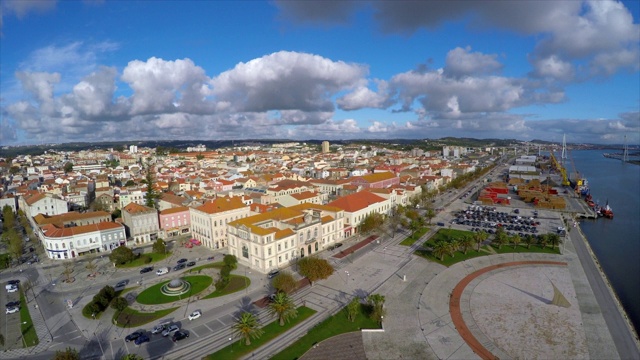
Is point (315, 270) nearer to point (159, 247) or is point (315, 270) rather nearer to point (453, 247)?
point (453, 247)

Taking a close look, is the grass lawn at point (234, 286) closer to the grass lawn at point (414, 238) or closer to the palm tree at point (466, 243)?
the grass lawn at point (414, 238)

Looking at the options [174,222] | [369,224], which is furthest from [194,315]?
[369,224]

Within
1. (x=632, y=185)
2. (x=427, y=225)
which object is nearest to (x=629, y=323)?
(x=427, y=225)

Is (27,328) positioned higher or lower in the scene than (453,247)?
lower

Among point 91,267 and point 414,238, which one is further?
point 414,238

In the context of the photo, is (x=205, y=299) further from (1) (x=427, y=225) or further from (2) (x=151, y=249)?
(1) (x=427, y=225)

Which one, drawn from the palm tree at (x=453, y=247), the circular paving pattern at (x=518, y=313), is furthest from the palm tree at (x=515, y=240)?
the palm tree at (x=453, y=247)

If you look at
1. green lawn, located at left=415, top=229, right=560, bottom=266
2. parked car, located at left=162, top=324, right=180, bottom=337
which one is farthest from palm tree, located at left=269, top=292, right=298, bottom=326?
green lawn, located at left=415, top=229, right=560, bottom=266
